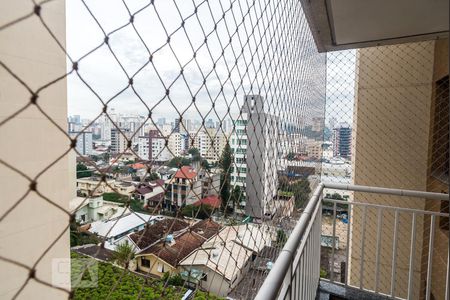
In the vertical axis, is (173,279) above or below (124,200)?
below

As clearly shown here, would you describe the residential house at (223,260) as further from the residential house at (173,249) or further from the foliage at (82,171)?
the foliage at (82,171)

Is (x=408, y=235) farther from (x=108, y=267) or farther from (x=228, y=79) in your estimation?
(x=108, y=267)

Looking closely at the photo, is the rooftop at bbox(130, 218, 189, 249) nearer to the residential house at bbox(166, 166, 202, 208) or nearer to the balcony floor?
the residential house at bbox(166, 166, 202, 208)

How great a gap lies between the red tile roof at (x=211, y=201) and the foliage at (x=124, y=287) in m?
0.20

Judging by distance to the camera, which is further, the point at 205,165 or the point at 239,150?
the point at 239,150

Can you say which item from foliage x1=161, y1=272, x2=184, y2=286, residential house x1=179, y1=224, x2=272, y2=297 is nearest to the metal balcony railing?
residential house x1=179, y1=224, x2=272, y2=297

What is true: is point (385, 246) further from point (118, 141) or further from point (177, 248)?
point (118, 141)

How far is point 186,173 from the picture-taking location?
2.02 feet

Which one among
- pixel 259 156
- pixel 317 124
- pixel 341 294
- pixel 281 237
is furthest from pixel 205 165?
pixel 317 124

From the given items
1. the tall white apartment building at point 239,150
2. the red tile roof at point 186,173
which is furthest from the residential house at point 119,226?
the tall white apartment building at point 239,150

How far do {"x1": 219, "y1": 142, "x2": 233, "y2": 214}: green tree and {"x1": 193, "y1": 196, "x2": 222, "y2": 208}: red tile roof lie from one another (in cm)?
4

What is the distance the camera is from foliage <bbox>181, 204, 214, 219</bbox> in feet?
2.01

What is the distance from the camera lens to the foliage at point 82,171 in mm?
470

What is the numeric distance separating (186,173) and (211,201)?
0.51ft
